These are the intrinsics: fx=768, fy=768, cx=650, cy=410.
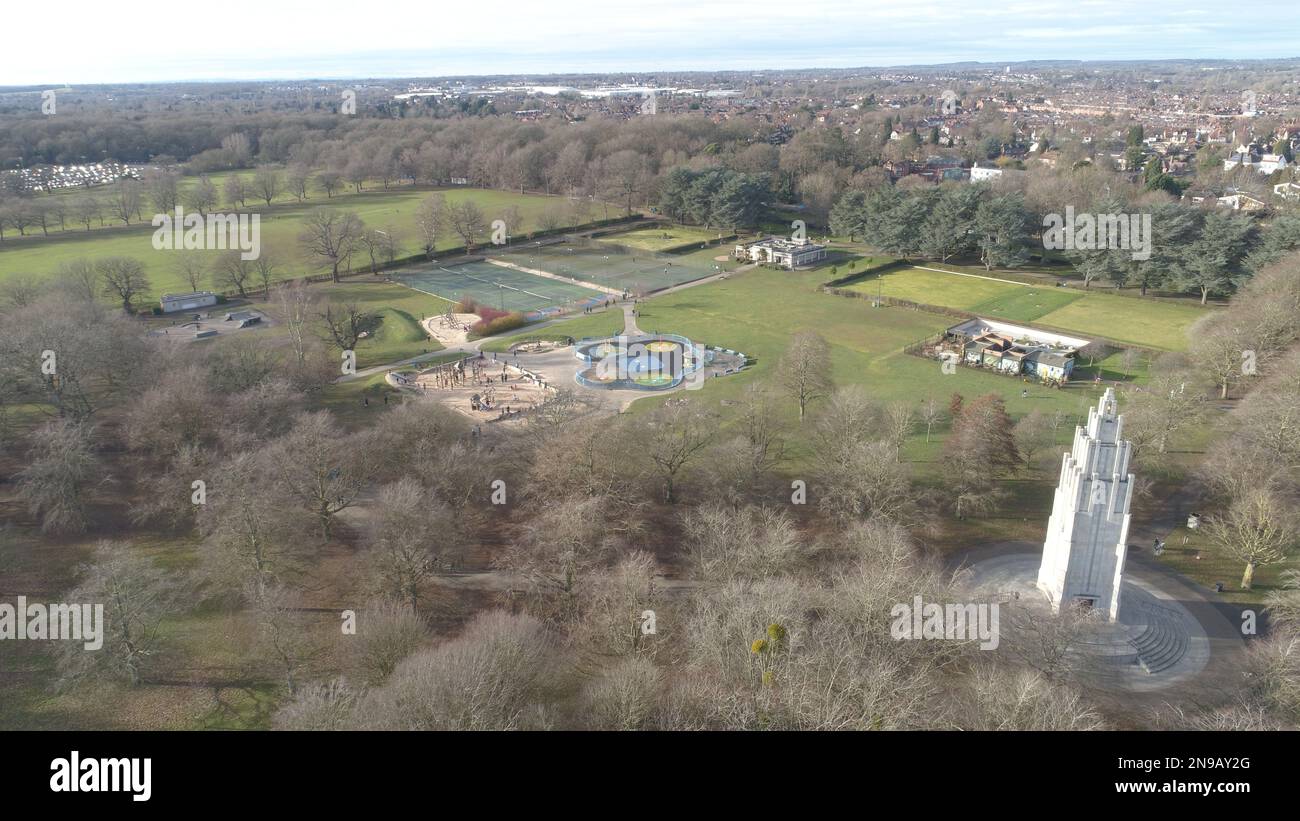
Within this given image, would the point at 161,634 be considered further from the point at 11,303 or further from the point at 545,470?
the point at 11,303

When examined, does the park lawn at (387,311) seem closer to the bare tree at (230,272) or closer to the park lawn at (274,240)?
the bare tree at (230,272)

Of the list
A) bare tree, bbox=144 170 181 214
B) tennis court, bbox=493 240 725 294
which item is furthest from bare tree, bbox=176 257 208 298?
tennis court, bbox=493 240 725 294

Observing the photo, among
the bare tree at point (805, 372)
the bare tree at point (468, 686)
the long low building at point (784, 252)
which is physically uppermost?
the long low building at point (784, 252)

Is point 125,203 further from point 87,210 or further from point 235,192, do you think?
point 235,192

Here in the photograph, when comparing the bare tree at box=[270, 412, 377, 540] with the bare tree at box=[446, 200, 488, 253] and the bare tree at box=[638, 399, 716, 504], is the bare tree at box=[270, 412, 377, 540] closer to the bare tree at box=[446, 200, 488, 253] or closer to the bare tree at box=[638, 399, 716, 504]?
the bare tree at box=[638, 399, 716, 504]

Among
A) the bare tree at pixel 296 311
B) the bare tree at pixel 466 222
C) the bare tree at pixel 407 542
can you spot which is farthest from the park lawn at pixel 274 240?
the bare tree at pixel 407 542
